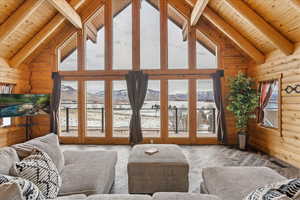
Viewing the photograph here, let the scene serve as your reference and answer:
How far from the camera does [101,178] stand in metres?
2.09

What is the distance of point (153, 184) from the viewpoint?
2602mm

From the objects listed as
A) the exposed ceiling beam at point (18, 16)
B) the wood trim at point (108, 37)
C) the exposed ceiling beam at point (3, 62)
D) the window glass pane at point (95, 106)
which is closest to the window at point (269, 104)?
the wood trim at point (108, 37)

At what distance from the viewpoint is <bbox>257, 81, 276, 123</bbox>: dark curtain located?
4500 mm

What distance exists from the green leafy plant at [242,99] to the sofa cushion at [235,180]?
2894 mm

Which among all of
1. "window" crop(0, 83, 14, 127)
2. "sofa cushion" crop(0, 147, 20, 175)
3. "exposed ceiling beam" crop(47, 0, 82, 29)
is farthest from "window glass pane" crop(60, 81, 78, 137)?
"sofa cushion" crop(0, 147, 20, 175)

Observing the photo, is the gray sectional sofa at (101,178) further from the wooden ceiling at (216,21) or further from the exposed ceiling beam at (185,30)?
the exposed ceiling beam at (185,30)

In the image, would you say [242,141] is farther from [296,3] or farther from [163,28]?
[163,28]

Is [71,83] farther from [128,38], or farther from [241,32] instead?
[241,32]

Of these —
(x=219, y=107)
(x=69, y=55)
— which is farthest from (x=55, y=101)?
(x=219, y=107)

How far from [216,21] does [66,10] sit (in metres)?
3.67

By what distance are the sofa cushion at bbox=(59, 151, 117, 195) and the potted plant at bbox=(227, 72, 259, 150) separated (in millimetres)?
3557

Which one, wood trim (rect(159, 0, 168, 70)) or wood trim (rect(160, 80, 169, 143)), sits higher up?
wood trim (rect(159, 0, 168, 70))

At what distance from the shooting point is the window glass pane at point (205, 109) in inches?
222

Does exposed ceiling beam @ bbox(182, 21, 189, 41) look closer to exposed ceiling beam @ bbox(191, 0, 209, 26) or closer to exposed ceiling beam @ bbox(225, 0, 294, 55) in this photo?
exposed ceiling beam @ bbox(191, 0, 209, 26)
